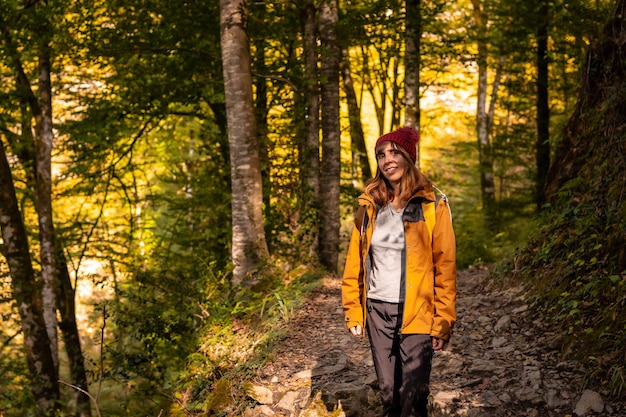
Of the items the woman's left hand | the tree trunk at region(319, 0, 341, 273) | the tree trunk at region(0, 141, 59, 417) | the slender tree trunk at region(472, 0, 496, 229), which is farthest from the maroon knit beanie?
the slender tree trunk at region(472, 0, 496, 229)

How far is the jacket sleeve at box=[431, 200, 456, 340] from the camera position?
352 cm

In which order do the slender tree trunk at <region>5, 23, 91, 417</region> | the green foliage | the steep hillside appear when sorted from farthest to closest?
the slender tree trunk at <region>5, 23, 91, 417</region> → the green foliage → the steep hillside

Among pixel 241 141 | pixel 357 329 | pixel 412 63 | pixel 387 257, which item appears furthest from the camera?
pixel 412 63

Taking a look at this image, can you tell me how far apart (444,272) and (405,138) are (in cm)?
92

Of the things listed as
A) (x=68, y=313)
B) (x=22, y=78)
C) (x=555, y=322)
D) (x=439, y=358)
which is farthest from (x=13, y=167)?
(x=555, y=322)

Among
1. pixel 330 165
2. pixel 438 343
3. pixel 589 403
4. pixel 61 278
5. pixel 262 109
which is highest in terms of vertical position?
pixel 262 109

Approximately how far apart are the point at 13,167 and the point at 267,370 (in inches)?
447

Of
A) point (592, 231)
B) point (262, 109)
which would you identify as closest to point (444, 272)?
point (592, 231)

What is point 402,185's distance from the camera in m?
3.68

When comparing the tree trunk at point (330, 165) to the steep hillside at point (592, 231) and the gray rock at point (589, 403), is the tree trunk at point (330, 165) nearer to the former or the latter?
the steep hillside at point (592, 231)

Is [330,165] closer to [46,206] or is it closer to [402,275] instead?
[46,206]

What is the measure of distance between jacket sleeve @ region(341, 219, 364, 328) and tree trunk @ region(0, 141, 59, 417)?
27.4 ft

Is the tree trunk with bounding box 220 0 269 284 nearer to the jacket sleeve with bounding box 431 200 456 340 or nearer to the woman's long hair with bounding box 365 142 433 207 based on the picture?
the woman's long hair with bounding box 365 142 433 207

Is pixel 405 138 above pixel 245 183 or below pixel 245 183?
above
